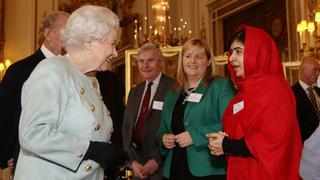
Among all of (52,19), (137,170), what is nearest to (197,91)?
(137,170)

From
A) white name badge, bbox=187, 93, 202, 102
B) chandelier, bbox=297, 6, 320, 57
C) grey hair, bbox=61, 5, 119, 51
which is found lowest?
white name badge, bbox=187, 93, 202, 102

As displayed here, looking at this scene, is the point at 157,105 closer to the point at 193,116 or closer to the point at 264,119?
the point at 193,116

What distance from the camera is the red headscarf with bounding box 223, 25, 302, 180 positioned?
2199mm

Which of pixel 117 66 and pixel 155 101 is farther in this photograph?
pixel 117 66

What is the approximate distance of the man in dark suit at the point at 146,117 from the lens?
11.9 ft

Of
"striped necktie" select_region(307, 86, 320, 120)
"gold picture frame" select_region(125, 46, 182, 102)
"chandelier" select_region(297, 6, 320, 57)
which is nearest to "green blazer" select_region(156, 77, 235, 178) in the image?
"striped necktie" select_region(307, 86, 320, 120)

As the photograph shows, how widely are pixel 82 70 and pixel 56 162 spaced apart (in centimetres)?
44

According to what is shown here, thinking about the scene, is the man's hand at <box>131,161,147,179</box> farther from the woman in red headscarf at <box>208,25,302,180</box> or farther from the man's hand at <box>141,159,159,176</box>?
the woman in red headscarf at <box>208,25,302,180</box>

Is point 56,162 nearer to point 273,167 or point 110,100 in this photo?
point 273,167

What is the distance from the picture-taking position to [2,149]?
8.75 ft

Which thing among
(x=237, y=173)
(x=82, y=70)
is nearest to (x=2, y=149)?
(x=82, y=70)

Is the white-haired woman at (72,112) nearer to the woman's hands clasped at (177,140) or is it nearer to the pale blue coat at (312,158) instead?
the pale blue coat at (312,158)

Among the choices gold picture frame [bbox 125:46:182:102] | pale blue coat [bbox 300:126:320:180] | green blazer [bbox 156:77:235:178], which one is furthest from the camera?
gold picture frame [bbox 125:46:182:102]

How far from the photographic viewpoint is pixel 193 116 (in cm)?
299
